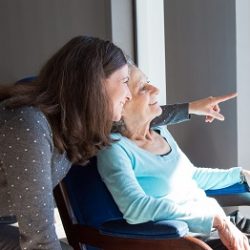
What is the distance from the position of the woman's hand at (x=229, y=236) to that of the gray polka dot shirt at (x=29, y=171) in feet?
1.74

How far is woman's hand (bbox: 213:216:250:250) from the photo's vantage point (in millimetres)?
1514

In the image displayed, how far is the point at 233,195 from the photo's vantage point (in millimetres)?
1978

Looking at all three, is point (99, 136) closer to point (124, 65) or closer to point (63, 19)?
point (124, 65)

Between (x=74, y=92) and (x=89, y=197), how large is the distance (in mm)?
477

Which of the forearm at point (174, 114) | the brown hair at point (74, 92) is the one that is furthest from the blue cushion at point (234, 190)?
the brown hair at point (74, 92)

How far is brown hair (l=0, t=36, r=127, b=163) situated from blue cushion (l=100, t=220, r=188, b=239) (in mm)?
325

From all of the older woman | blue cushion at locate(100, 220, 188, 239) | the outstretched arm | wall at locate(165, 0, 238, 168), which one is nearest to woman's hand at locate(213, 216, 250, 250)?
the older woman

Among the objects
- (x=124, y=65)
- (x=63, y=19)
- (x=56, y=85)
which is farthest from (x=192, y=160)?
(x=63, y=19)

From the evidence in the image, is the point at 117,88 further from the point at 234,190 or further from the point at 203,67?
the point at 203,67

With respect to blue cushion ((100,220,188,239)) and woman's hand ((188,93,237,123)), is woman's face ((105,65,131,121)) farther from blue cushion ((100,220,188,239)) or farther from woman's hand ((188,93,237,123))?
woman's hand ((188,93,237,123))

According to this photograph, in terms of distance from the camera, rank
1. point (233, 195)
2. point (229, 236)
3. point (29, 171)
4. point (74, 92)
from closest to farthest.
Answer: point (29, 171) → point (74, 92) → point (229, 236) → point (233, 195)

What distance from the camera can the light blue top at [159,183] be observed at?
5.12 ft

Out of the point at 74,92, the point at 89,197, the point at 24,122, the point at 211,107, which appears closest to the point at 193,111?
the point at 211,107

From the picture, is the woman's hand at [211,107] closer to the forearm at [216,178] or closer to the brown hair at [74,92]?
the forearm at [216,178]
